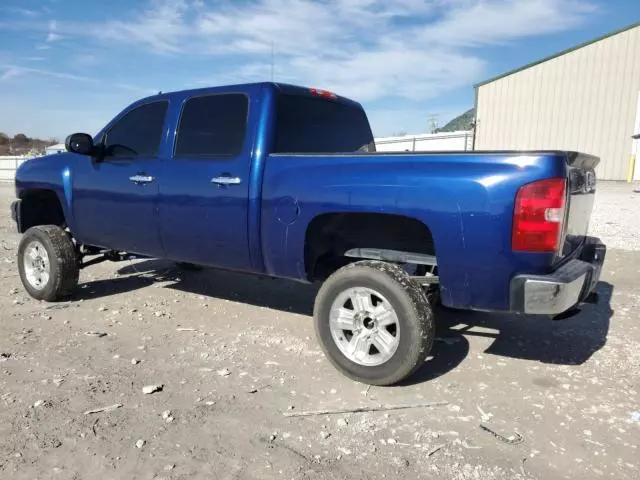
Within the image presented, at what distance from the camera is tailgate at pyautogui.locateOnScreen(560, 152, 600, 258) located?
10.1ft

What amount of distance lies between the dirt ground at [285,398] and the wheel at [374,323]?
17cm

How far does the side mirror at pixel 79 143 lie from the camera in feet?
15.9

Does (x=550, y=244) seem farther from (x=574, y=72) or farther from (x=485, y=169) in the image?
(x=574, y=72)

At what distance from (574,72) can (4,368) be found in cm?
2583

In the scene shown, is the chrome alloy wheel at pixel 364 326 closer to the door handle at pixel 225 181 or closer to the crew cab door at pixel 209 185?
the crew cab door at pixel 209 185

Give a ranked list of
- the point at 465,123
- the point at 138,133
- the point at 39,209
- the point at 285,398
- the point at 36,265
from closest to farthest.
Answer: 1. the point at 285,398
2. the point at 138,133
3. the point at 36,265
4. the point at 39,209
5. the point at 465,123

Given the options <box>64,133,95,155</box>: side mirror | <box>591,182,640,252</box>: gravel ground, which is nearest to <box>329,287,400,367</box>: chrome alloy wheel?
<box>64,133,95,155</box>: side mirror

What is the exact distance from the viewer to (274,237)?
378cm

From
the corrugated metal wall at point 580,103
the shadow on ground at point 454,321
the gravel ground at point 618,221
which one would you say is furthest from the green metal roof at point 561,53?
the shadow on ground at point 454,321

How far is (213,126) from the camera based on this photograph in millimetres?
4281

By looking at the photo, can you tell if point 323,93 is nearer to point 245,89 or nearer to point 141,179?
point 245,89

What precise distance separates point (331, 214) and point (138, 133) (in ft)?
7.59

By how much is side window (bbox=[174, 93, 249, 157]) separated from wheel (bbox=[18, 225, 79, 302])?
1801 mm

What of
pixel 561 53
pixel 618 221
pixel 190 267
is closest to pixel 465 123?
pixel 561 53
